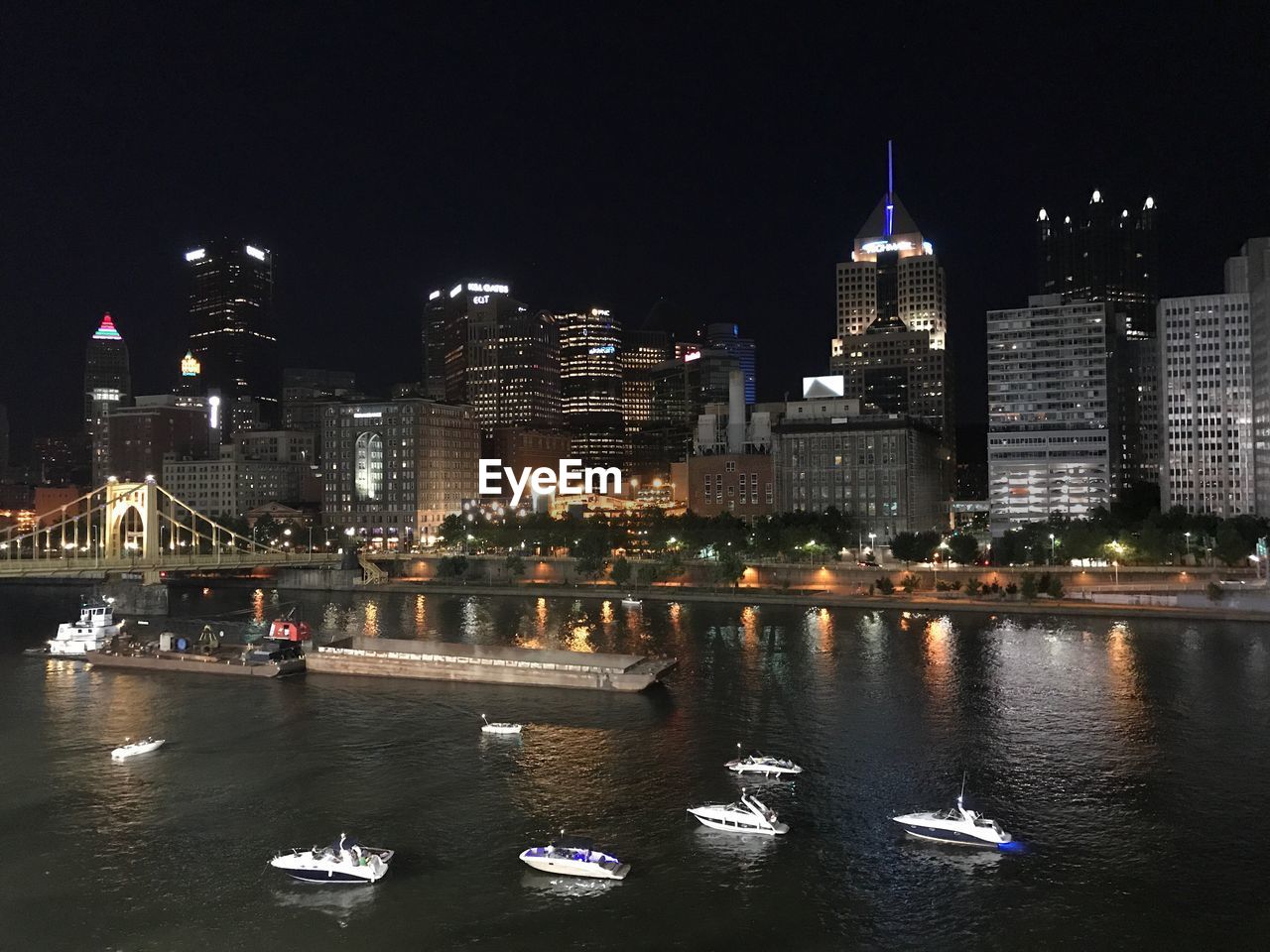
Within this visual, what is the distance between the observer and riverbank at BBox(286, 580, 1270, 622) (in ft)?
295

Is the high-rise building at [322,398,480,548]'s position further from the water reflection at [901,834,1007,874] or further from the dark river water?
the water reflection at [901,834,1007,874]

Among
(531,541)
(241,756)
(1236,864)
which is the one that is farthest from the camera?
(531,541)

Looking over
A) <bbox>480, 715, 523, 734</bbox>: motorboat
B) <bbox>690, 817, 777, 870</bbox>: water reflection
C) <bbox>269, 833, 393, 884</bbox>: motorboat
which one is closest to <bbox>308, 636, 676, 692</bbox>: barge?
<bbox>480, 715, 523, 734</bbox>: motorboat

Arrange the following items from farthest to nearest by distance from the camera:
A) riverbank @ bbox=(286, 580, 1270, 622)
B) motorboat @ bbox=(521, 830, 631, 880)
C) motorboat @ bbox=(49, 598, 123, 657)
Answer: riverbank @ bbox=(286, 580, 1270, 622) < motorboat @ bbox=(49, 598, 123, 657) < motorboat @ bbox=(521, 830, 631, 880)

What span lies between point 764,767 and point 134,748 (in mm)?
29392

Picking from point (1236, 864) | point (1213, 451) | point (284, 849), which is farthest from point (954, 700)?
point (1213, 451)

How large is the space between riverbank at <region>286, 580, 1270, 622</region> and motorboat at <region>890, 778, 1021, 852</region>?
64169mm

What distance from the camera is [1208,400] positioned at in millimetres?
174375

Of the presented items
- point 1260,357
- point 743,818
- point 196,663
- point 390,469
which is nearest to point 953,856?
point 743,818

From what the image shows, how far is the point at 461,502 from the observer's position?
7854 inches

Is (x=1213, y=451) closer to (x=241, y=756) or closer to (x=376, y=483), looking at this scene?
(x=376, y=483)

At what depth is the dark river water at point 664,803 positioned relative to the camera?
29.1 metres

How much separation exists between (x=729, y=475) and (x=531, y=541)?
153 ft

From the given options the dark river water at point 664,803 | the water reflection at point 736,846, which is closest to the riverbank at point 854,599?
the dark river water at point 664,803
